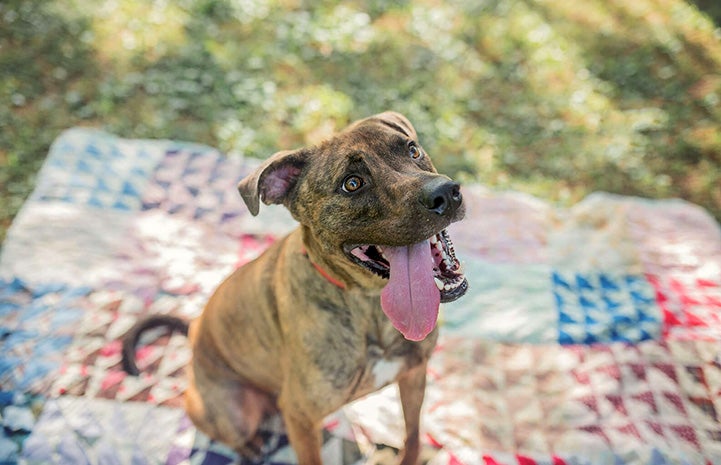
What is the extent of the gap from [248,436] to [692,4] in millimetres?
7814

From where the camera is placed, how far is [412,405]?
11.6 feet

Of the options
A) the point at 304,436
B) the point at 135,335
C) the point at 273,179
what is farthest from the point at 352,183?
the point at 135,335

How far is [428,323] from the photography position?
2.82m

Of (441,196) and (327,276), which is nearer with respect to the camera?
(441,196)

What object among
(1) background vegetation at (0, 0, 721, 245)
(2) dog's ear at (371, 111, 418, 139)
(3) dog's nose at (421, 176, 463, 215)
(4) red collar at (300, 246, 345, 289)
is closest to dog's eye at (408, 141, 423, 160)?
(2) dog's ear at (371, 111, 418, 139)

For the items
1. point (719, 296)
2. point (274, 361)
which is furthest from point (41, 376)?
point (719, 296)

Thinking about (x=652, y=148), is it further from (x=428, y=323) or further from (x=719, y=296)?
(x=428, y=323)

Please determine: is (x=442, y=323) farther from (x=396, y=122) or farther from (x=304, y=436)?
(x=396, y=122)

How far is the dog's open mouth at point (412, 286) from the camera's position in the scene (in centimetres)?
279

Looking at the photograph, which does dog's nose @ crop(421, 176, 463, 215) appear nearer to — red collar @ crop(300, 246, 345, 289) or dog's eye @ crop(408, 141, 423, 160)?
dog's eye @ crop(408, 141, 423, 160)

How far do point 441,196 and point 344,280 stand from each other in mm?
676

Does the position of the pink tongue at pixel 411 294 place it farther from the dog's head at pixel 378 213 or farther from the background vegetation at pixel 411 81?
the background vegetation at pixel 411 81

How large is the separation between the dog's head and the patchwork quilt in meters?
1.52

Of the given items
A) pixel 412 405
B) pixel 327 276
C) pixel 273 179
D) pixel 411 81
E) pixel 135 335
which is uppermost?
pixel 273 179
